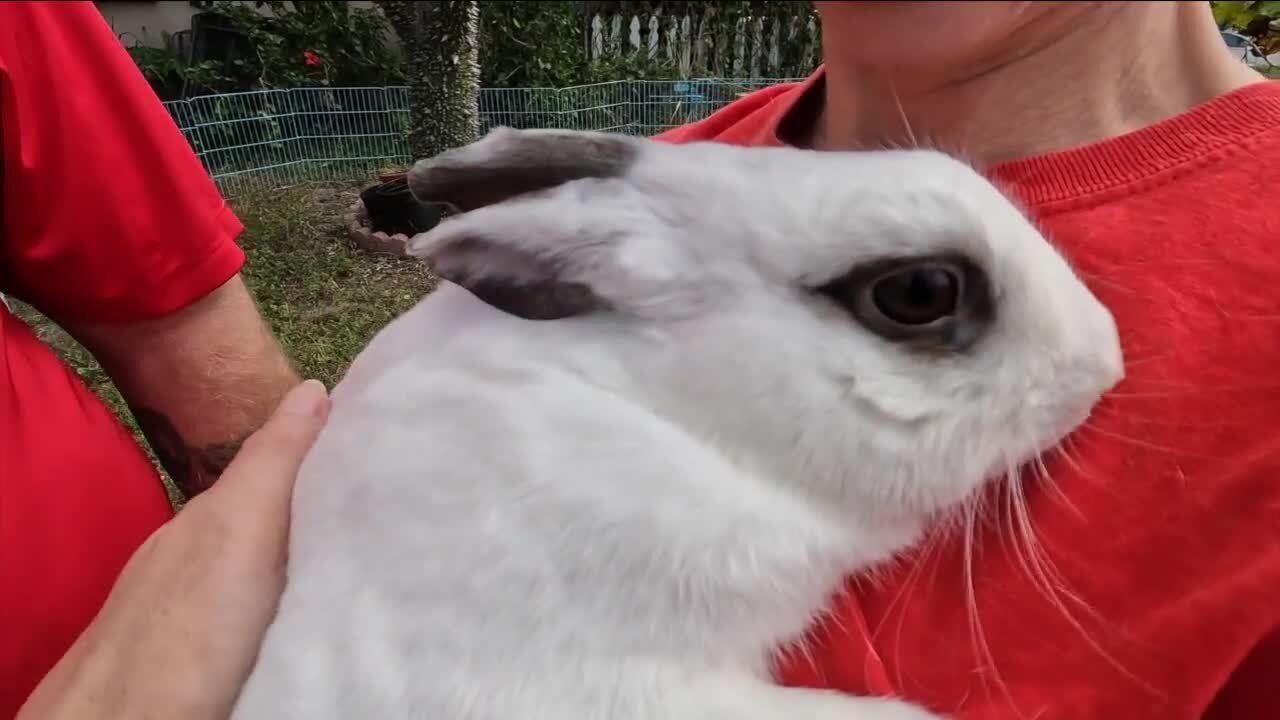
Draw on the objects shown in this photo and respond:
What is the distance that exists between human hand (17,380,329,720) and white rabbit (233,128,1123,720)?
10 cm

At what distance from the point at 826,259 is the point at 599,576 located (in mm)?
253

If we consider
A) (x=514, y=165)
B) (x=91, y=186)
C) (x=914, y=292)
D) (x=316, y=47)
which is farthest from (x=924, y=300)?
(x=316, y=47)

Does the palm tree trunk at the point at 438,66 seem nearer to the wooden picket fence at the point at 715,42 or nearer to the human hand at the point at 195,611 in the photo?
the wooden picket fence at the point at 715,42

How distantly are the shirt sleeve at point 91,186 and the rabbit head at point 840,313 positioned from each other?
0.49m

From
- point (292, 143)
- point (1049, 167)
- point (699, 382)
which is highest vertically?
point (1049, 167)

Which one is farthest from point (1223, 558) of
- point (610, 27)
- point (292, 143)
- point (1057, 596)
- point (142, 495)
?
point (610, 27)

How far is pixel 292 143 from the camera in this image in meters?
3.53

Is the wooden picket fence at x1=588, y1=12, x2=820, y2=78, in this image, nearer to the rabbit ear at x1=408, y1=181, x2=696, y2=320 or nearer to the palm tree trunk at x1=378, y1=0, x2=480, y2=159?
the palm tree trunk at x1=378, y1=0, x2=480, y2=159

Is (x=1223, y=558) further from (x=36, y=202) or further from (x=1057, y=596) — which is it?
(x=36, y=202)

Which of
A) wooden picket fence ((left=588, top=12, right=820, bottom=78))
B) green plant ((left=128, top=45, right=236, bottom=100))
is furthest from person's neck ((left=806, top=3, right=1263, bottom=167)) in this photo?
green plant ((left=128, top=45, right=236, bottom=100))

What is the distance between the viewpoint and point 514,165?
69 cm

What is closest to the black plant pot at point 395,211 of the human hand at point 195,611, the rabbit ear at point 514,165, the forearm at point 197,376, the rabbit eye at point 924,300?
the forearm at point 197,376

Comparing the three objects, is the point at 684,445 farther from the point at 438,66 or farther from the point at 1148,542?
the point at 438,66

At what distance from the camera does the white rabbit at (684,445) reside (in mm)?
612
